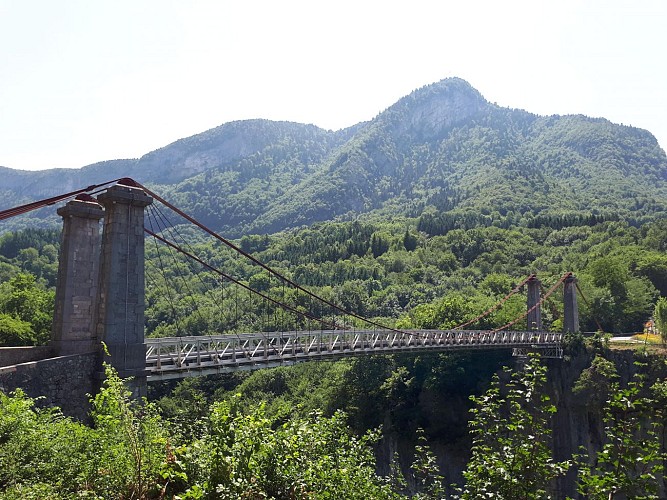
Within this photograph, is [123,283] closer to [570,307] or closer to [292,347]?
[292,347]

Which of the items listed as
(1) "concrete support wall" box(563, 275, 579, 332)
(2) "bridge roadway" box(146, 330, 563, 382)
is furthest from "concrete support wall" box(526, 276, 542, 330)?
(2) "bridge roadway" box(146, 330, 563, 382)

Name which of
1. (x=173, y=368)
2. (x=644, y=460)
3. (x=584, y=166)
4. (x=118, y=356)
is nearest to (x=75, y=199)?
(x=118, y=356)

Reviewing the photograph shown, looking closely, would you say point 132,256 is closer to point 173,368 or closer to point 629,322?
point 173,368

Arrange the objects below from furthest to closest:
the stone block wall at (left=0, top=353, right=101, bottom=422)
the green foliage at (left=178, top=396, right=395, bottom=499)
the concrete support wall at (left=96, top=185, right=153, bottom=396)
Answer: the concrete support wall at (left=96, top=185, right=153, bottom=396) < the stone block wall at (left=0, top=353, right=101, bottom=422) < the green foliage at (left=178, top=396, right=395, bottom=499)

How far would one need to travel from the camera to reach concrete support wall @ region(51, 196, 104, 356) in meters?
15.3

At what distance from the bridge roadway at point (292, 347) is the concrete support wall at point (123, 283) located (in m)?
1.24

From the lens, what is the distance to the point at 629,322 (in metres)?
50.8

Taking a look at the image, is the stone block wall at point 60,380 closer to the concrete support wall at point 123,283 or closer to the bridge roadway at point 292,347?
the concrete support wall at point 123,283

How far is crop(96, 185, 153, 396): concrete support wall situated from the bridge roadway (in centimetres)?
124

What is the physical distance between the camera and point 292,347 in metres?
22.7

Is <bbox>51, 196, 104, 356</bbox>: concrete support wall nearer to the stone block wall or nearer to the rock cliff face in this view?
the stone block wall

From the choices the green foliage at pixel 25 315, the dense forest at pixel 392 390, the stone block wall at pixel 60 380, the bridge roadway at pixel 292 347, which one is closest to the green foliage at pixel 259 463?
the dense forest at pixel 392 390

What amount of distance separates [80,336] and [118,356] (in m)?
1.30

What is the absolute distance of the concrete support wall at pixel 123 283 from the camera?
15.4m
